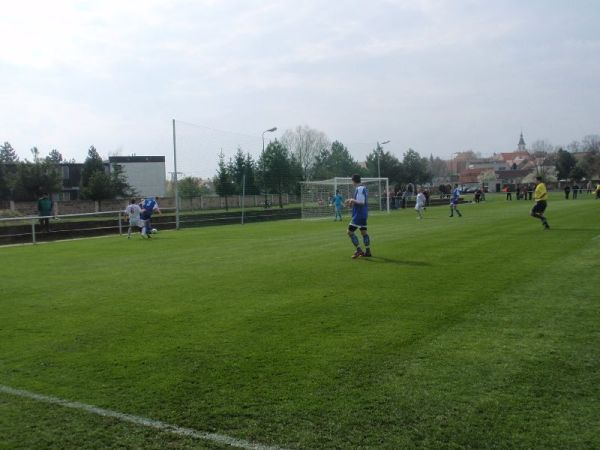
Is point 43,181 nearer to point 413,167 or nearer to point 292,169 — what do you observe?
point 292,169

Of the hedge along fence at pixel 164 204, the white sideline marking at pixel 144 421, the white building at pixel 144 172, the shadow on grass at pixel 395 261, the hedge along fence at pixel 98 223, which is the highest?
the white building at pixel 144 172

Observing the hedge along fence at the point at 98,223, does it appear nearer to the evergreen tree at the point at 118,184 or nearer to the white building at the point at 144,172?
the evergreen tree at the point at 118,184

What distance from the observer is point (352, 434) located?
12.8ft

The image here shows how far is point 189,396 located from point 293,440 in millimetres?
1230

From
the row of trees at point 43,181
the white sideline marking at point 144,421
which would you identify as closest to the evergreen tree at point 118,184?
the row of trees at point 43,181

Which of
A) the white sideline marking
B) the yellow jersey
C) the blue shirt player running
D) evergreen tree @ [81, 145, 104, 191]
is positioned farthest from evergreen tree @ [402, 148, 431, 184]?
the white sideline marking

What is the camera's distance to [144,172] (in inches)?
2933

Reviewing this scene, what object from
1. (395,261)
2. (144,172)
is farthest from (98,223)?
(144,172)

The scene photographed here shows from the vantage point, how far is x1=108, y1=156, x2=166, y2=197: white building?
241 feet

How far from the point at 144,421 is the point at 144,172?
2895 inches

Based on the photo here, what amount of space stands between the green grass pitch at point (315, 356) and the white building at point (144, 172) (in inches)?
2510

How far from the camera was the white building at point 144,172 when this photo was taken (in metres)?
73.5

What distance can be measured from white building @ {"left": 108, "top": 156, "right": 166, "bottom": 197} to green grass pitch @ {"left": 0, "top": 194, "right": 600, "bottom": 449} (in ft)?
209

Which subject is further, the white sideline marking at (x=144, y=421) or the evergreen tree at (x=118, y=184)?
the evergreen tree at (x=118, y=184)
